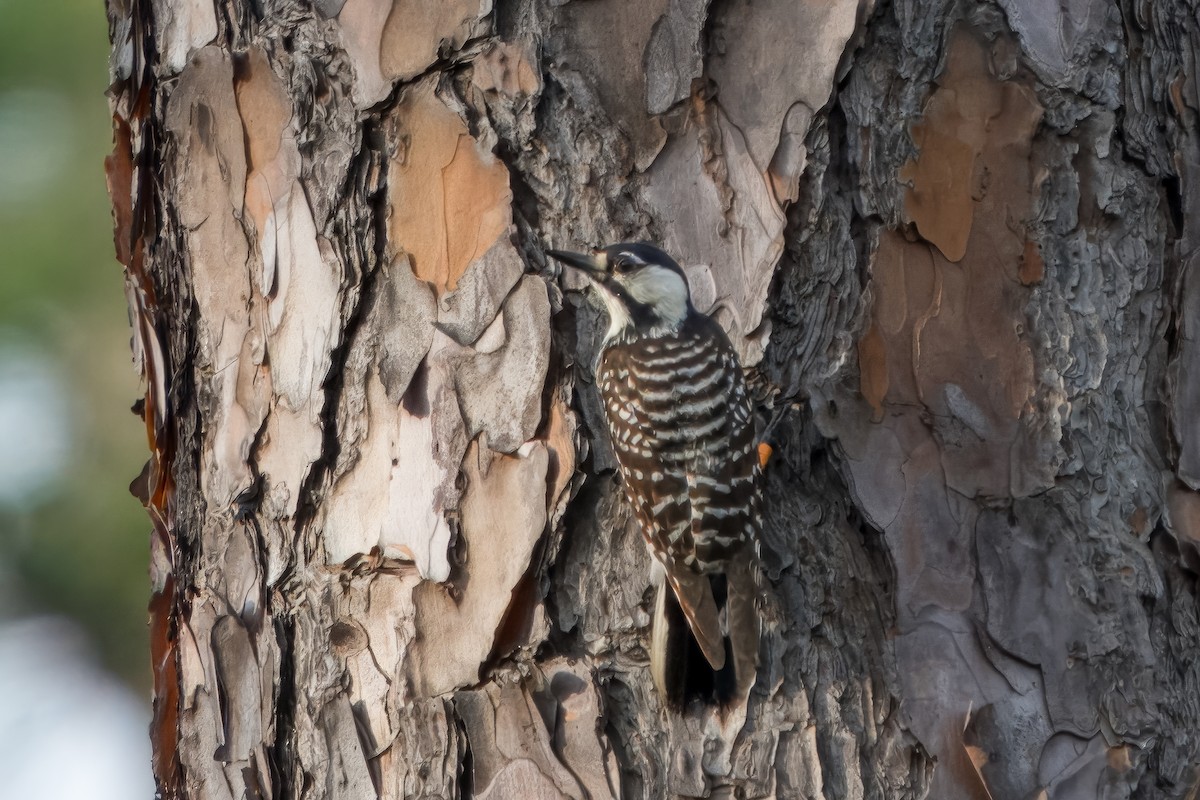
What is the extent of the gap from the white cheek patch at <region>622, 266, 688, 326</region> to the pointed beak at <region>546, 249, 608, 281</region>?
121mm

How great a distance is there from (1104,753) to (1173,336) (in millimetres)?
990

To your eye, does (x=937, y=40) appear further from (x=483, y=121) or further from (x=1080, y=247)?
(x=483, y=121)

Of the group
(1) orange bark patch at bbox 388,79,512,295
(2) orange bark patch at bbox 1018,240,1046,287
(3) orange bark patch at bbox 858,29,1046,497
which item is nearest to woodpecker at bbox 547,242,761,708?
(1) orange bark patch at bbox 388,79,512,295

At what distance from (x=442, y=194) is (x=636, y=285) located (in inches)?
22.3

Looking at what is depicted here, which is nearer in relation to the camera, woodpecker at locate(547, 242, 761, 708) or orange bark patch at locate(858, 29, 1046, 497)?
woodpecker at locate(547, 242, 761, 708)

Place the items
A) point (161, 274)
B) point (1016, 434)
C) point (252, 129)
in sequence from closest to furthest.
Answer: point (1016, 434) < point (252, 129) < point (161, 274)

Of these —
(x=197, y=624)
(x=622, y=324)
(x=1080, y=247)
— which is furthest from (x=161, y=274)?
(x=1080, y=247)

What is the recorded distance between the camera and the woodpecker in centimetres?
246

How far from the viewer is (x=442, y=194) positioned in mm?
2645

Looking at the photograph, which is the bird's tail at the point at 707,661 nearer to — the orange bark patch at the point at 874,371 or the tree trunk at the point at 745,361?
the tree trunk at the point at 745,361

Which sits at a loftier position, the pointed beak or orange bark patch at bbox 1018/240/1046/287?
the pointed beak

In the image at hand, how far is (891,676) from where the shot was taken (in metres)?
2.46

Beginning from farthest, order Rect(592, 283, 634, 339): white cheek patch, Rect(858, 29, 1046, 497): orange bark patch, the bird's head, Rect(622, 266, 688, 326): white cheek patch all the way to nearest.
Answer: Rect(592, 283, 634, 339): white cheek patch → Rect(622, 266, 688, 326): white cheek patch → the bird's head → Rect(858, 29, 1046, 497): orange bark patch

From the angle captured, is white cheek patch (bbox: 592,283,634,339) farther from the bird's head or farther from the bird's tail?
the bird's tail
